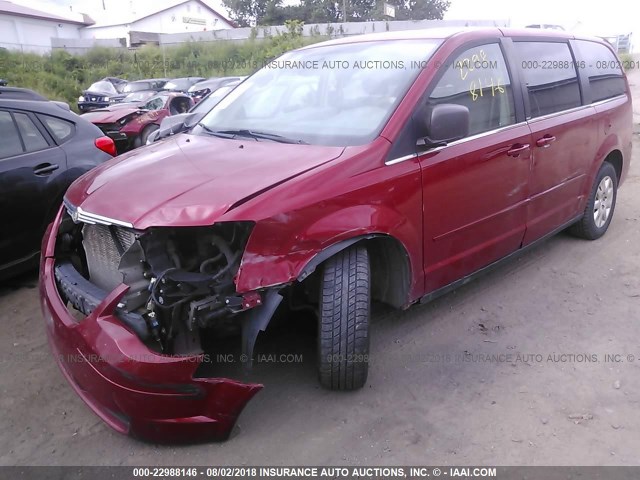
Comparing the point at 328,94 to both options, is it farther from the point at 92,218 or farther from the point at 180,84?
the point at 180,84

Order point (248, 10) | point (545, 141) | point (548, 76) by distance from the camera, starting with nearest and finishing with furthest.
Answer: point (545, 141) → point (548, 76) → point (248, 10)

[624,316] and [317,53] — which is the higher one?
[317,53]

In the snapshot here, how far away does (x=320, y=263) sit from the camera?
8.61 ft

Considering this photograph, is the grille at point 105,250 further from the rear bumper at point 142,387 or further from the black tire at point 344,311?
the black tire at point 344,311

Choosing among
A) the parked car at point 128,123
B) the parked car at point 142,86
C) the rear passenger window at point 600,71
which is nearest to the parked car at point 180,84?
the parked car at point 142,86

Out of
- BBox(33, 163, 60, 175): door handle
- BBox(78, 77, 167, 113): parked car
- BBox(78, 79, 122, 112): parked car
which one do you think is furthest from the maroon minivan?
BBox(78, 79, 122, 112): parked car

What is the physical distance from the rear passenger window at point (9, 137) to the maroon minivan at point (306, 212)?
50.6 inches

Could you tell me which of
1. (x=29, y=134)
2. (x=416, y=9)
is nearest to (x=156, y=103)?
(x=29, y=134)

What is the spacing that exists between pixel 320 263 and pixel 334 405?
77 cm

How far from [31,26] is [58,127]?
1969 inches

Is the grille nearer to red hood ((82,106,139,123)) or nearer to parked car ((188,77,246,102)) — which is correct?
red hood ((82,106,139,123))

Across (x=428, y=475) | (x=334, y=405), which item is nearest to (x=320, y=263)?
(x=334, y=405)

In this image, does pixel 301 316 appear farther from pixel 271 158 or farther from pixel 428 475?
pixel 428 475

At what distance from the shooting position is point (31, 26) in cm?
4594
